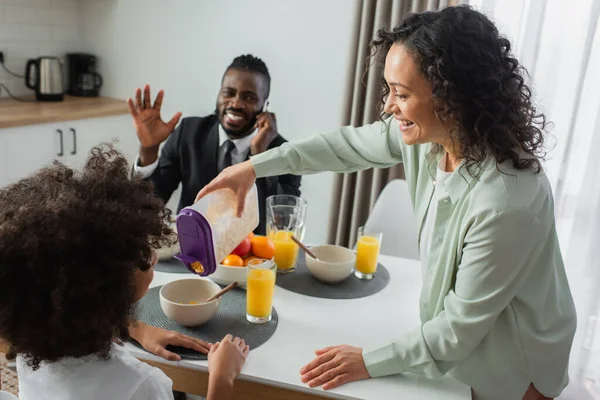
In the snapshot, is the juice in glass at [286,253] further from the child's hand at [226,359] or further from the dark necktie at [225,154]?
the dark necktie at [225,154]

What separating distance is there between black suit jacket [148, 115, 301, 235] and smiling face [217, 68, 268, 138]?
121 mm

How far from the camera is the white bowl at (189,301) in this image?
4.24 feet

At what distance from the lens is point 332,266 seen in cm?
157

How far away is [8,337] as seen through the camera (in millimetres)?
910

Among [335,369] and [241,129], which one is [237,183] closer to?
[335,369]

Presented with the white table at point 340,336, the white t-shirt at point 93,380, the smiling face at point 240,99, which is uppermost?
the smiling face at point 240,99

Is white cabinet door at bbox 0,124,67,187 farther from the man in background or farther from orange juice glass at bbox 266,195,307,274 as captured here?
orange juice glass at bbox 266,195,307,274

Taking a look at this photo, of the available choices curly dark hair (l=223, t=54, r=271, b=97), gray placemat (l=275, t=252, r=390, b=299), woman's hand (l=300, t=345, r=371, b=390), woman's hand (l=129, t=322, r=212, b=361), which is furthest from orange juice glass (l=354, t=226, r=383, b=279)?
curly dark hair (l=223, t=54, r=271, b=97)

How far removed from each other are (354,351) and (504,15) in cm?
175

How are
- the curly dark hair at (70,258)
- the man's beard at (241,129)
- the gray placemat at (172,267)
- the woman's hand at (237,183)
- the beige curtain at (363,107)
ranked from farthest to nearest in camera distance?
the beige curtain at (363,107), the man's beard at (241,129), the gray placemat at (172,267), the woman's hand at (237,183), the curly dark hair at (70,258)

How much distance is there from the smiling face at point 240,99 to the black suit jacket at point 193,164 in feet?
0.40

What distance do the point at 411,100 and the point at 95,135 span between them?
2.32 m

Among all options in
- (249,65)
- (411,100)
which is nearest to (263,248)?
(411,100)

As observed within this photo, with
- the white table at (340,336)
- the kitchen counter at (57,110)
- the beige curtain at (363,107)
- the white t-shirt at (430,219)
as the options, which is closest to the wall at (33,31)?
the kitchen counter at (57,110)
